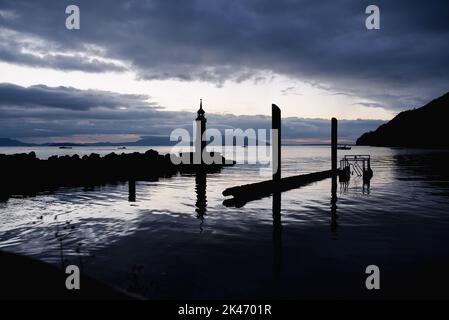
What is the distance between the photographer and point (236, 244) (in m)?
9.73

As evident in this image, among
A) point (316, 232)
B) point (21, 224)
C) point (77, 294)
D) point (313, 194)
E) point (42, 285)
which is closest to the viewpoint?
point (77, 294)

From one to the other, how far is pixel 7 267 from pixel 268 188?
1720 centimetres

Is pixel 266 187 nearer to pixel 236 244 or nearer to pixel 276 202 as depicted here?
pixel 276 202

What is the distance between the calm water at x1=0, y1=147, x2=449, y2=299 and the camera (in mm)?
6953

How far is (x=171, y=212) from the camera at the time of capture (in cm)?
1471

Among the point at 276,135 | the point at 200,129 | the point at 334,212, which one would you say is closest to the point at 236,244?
the point at 334,212

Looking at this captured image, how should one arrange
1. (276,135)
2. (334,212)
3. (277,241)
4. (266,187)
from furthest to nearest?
(266,187) < (276,135) < (334,212) < (277,241)

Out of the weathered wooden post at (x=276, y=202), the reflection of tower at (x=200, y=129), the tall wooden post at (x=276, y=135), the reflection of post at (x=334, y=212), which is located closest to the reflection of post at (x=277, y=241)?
the weathered wooden post at (x=276, y=202)

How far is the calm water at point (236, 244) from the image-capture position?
695cm

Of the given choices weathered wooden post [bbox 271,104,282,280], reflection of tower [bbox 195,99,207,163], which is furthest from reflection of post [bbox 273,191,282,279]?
reflection of tower [bbox 195,99,207,163]

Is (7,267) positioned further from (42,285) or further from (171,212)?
(171,212)

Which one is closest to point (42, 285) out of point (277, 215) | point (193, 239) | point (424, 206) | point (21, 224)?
point (193, 239)

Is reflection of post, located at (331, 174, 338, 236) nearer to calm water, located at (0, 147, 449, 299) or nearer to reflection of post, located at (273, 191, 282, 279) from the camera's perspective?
calm water, located at (0, 147, 449, 299)

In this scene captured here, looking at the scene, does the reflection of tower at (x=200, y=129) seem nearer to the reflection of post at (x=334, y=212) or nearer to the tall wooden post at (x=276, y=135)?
the tall wooden post at (x=276, y=135)
